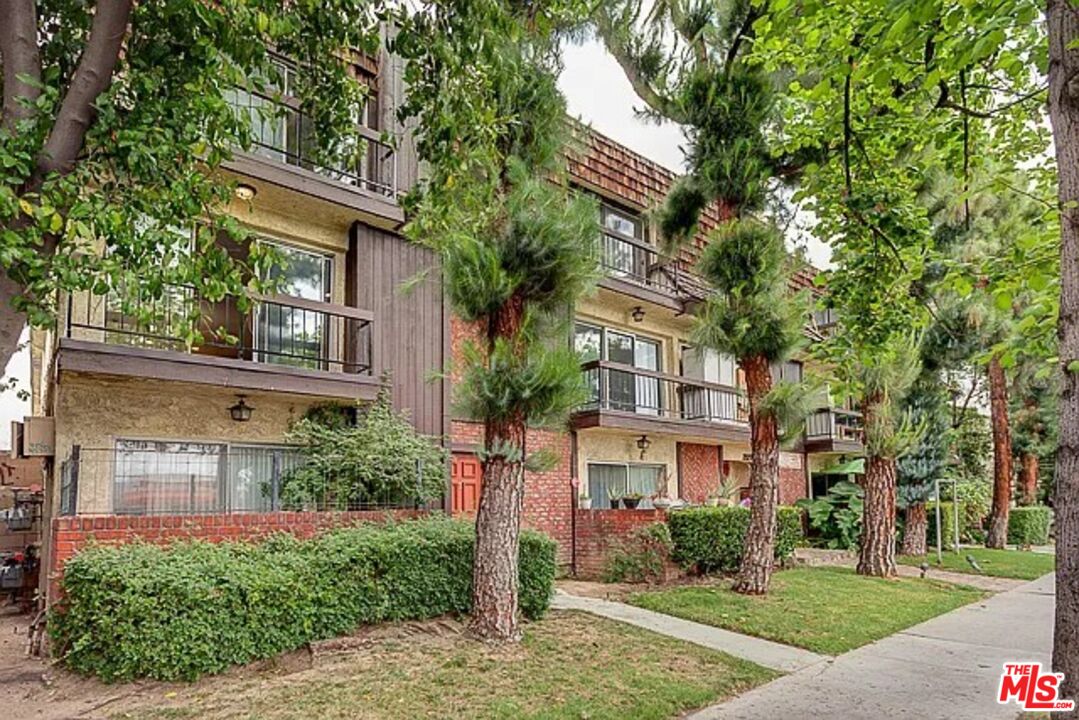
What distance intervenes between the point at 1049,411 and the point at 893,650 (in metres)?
22.8

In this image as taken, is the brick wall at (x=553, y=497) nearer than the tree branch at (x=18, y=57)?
No

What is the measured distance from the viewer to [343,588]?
24.9 feet

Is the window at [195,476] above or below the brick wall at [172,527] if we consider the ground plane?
above

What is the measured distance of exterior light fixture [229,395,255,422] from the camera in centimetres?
980

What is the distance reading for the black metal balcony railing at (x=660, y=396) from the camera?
14.4 metres

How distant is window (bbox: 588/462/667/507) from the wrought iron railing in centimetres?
524

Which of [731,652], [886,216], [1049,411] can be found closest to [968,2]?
[886,216]

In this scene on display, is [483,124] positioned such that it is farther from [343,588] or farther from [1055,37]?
[343,588]

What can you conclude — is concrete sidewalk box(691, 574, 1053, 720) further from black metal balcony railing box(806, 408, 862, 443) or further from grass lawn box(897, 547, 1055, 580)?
black metal balcony railing box(806, 408, 862, 443)

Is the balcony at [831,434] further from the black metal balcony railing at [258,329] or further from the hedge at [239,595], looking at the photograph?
the hedge at [239,595]

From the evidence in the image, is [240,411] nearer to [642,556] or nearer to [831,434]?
[642,556]

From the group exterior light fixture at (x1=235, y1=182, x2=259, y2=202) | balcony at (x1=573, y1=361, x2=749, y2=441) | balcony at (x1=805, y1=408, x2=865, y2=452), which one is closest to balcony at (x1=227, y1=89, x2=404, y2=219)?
exterior light fixture at (x1=235, y1=182, x2=259, y2=202)

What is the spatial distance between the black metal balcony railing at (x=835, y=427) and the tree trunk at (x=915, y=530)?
3017 mm

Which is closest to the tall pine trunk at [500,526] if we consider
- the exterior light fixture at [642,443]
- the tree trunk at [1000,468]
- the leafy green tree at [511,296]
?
the leafy green tree at [511,296]
